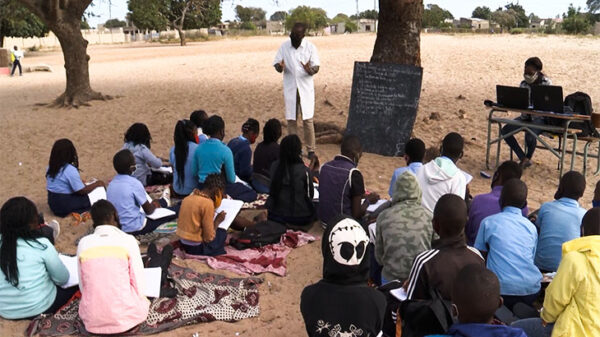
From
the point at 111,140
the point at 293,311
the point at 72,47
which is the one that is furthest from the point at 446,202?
the point at 72,47

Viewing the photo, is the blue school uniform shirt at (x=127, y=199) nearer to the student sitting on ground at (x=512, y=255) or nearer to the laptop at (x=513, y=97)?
the student sitting on ground at (x=512, y=255)

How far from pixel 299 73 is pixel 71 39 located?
859 centimetres

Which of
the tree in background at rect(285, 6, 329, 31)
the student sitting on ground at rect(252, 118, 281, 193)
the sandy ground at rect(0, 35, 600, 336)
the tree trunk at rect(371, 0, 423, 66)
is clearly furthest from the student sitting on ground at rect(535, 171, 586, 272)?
the tree in background at rect(285, 6, 329, 31)

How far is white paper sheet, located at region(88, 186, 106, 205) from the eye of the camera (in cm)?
638

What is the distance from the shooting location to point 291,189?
18.8 feet

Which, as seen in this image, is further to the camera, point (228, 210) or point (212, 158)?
point (212, 158)

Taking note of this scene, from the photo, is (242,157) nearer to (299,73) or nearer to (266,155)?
(266,155)

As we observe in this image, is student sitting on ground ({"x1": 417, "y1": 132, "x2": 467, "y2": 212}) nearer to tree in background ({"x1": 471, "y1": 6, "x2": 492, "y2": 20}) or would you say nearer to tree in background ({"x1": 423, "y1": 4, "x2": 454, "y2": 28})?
tree in background ({"x1": 423, "y1": 4, "x2": 454, "y2": 28})

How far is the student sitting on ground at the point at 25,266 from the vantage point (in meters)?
3.97

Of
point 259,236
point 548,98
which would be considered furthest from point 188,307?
point 548,98

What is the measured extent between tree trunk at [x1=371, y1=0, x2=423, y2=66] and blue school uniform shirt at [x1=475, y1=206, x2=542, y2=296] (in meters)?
5.82

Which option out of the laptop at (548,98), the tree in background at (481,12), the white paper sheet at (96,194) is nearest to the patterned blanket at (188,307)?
the white paper sheet at (96,194)

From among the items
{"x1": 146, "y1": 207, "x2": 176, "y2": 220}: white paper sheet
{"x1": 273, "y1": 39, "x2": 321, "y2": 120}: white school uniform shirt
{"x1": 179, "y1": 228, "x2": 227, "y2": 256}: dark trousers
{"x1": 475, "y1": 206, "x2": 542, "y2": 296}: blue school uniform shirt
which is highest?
{"x1": 273, "y1": 39, "x2": 321, "y2": 120}: white school uniform shirt

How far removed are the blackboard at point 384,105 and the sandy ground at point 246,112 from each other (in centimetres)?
32
